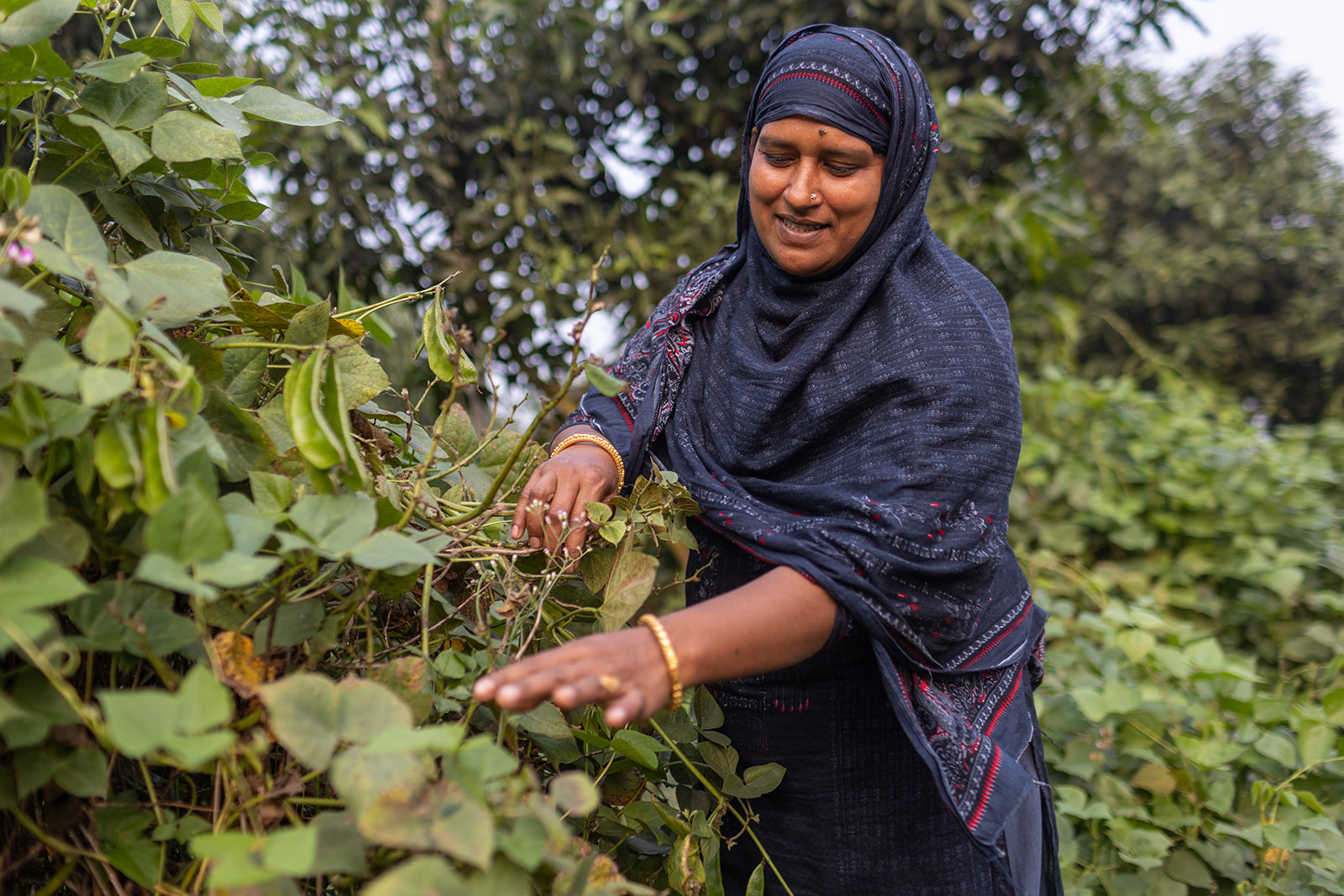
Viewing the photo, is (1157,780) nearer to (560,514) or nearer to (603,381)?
(560,514)

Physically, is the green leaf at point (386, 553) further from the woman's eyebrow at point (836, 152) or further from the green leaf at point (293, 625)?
the woman's eyebrow at point (836, 152)

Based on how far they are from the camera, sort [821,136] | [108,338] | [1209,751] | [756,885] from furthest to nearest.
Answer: [1209,751] < [821,136] < [756,885] < [108,338]

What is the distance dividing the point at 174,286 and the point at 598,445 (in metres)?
0.64

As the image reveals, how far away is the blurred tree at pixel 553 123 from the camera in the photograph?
131 inches

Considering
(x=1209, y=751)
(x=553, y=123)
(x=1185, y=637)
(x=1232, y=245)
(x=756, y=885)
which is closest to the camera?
(x=756, y=885)

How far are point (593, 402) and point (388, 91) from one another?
8.02 feet

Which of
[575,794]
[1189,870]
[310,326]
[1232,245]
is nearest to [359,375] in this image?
[310,326]

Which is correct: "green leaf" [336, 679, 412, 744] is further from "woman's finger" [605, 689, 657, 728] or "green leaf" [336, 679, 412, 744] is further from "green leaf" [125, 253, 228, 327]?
"green leaf" [125, 253, 228, 327]

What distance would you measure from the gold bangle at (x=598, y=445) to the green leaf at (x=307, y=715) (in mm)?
692

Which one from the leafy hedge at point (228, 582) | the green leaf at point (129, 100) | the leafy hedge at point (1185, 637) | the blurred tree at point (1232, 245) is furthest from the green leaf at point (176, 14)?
the blurred tree at point (1232, 245)

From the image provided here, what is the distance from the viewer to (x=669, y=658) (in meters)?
0.84

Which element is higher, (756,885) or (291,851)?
(291,851)

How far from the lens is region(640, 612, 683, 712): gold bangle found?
33.1 inches

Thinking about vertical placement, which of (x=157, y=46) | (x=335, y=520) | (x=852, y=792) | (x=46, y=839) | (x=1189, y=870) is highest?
(x=157, y=46)
